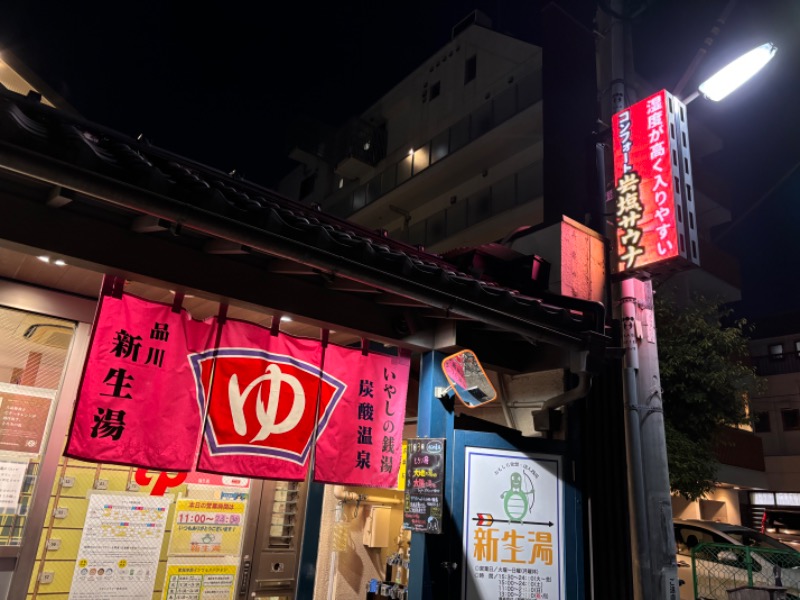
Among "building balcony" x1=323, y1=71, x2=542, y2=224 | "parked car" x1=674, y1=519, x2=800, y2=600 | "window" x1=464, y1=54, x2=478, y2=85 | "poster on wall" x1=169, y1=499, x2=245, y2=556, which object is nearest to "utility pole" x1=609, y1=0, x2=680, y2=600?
"parked car" x1=674, y1=519, x2=800, y2=600

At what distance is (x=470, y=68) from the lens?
29.6 metres

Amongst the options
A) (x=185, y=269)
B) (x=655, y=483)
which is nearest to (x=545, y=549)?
(x=655, y=483)

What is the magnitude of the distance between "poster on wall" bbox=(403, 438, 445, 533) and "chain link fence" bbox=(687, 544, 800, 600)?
656 centimetres

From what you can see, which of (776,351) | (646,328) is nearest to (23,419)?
(646,328)

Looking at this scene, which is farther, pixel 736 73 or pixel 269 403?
pixel 736 73

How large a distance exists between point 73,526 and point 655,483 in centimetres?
721

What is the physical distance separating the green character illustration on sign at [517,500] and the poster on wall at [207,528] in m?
3.89

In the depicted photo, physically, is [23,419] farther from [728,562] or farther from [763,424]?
[763,424]

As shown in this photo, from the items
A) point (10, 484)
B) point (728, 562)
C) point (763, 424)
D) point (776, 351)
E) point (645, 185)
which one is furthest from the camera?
point (776, 351)

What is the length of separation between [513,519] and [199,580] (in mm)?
4399

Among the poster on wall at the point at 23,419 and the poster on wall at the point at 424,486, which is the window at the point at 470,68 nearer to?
the poster on wall at the point at 424,486

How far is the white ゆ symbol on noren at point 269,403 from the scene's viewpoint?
20.6 feet

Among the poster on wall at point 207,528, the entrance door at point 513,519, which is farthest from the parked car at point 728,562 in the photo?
the poster on wall at point 207,528

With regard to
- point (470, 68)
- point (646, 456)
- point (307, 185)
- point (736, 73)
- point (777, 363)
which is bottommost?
point (646, 456)
